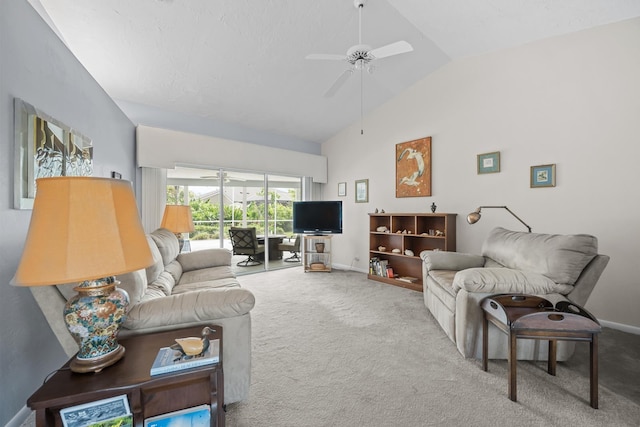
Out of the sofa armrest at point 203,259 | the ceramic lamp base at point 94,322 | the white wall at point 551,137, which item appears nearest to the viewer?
the ceramic lamp base at point 94,322

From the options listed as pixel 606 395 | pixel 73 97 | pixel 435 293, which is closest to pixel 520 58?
pixel 435 293

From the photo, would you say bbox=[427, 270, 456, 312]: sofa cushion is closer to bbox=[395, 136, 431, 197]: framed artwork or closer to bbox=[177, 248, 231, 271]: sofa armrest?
bbox=[395, 136, 431, 197]: framed artwork

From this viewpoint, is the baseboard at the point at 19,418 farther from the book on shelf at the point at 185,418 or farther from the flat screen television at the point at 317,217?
the flat screen television at the point at 317,217

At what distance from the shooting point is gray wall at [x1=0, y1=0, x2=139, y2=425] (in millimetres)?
1361

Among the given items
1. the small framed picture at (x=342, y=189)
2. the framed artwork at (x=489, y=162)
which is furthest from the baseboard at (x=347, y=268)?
the framed artwork at (x=489, y=162)

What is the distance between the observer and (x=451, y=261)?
3.01m

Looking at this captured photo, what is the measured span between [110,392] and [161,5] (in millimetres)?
3001

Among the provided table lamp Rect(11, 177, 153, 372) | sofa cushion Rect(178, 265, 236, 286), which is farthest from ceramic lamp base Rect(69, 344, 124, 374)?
sofa cushion Rect(178, 265, 236, 286)

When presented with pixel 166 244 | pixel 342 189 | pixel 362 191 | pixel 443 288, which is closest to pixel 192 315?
pixel 166 244

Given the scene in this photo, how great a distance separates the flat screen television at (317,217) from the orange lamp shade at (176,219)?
2.20 metres

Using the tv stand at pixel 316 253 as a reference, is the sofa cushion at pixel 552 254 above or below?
above

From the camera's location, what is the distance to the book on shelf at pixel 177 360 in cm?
107

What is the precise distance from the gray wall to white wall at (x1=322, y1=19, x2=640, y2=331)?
4248 mm

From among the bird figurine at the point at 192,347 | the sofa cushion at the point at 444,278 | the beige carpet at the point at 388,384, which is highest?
the bird figurine at the point at 192,347
